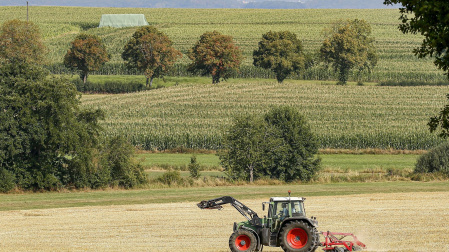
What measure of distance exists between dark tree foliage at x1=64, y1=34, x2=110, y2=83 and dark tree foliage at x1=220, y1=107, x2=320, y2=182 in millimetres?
69310

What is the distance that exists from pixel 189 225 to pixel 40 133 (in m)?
15.6

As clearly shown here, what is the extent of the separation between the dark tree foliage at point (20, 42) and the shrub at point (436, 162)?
74.9 meters

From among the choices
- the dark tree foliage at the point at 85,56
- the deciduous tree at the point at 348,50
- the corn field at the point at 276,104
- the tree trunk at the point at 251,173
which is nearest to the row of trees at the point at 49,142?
the tree trunk at the point at 251,173

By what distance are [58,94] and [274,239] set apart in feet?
75.4

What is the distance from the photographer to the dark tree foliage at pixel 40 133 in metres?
37.5

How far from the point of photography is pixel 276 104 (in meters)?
82.5

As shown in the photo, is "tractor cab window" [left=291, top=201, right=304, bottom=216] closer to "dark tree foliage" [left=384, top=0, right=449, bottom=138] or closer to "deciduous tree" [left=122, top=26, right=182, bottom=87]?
"dark tree foliage" [left=384, top=0, right=449, bottom=138]

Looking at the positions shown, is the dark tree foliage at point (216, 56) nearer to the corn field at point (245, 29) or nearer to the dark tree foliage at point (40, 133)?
the corn field at point (245, 29)

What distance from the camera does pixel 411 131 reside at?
65.2 meters

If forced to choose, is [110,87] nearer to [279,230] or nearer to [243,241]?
[243,241]

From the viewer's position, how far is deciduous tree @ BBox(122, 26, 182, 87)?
106 metres

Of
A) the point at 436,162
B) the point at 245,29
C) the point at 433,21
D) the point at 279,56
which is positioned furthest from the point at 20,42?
the point at 433,21

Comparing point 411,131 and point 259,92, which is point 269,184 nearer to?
point 411,131

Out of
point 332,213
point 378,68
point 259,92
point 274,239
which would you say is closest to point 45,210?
point 332,213
